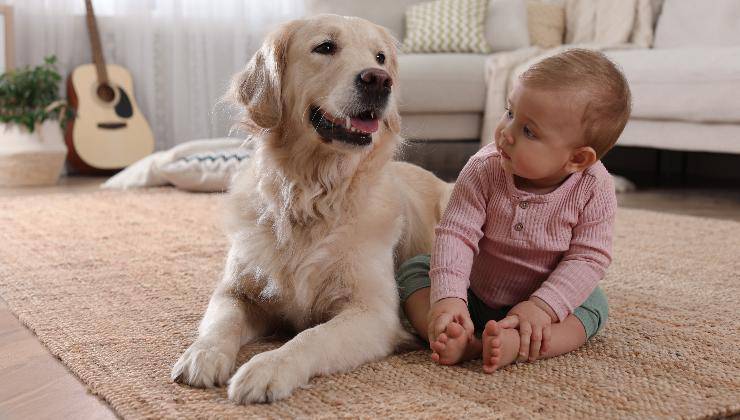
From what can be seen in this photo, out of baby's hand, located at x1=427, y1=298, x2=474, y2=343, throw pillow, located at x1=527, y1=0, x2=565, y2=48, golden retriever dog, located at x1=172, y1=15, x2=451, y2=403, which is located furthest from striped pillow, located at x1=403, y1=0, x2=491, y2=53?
baby's hand, located at x1=427, y1=298, x2=474, y2=343

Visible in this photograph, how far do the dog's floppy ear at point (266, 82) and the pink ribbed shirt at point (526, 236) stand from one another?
40cm

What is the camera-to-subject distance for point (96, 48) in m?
4.64

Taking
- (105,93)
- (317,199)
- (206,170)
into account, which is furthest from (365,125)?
(105,93)

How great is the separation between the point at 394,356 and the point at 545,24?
12.4ft

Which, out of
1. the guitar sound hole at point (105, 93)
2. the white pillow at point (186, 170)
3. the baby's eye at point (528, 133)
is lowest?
the white pillow at point (186, 170)

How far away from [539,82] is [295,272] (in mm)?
538

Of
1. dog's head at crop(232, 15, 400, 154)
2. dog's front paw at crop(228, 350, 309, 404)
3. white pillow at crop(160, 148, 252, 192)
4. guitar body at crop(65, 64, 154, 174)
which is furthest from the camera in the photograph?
guitar body at crop(65, 64, 154, 174)

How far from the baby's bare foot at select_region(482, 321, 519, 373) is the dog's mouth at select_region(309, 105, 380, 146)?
43 cm

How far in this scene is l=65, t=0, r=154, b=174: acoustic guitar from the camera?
176 inches

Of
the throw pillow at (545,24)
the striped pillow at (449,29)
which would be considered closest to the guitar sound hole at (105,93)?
the striped pillow at (449,29)

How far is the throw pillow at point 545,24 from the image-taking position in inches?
183

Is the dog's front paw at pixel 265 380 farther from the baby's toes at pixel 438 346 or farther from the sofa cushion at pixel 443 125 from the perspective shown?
the sofa cushion at pixel 443 125

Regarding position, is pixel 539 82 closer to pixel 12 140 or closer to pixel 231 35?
pixel 12 140

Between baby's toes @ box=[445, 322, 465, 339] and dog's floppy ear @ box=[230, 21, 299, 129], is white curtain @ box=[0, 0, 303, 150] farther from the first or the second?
baby's toes @ box=[445, 322, 465, 339]
